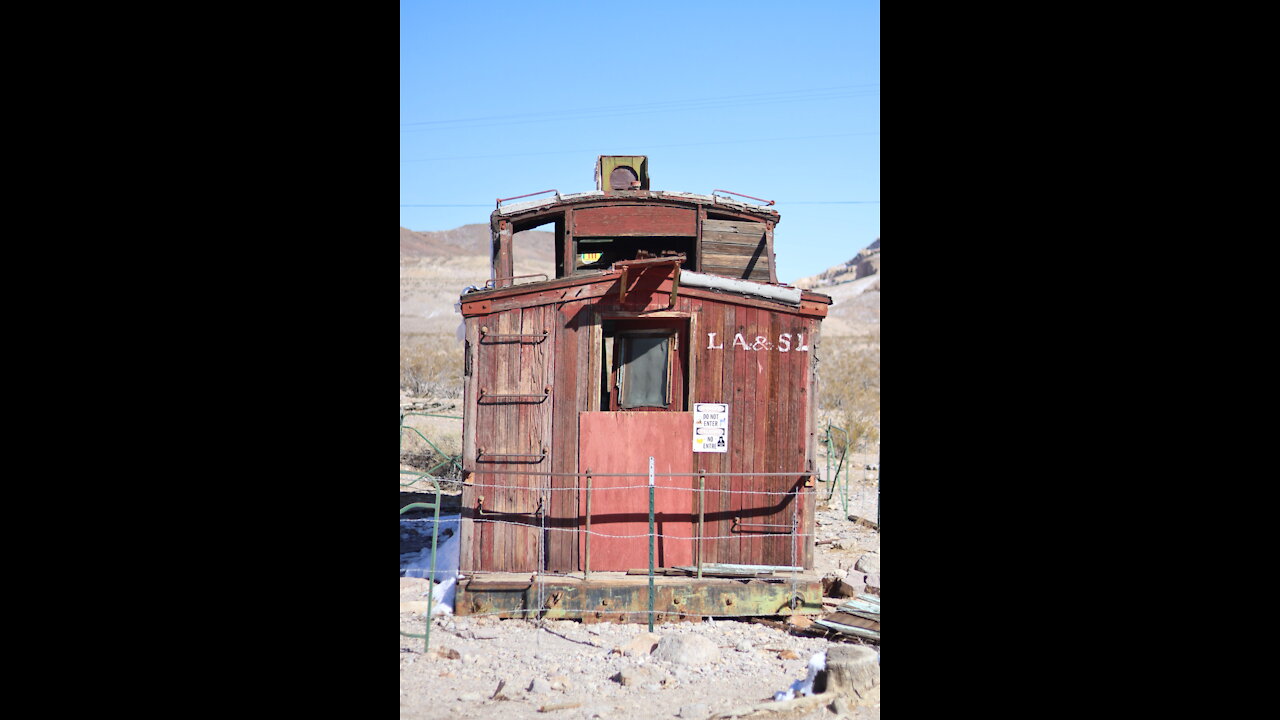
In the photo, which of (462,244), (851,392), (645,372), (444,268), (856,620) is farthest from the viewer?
(462,244)

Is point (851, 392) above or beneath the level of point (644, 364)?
beneath

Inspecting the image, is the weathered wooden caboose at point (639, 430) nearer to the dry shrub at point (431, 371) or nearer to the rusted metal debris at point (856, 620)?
the rusted metal debris at point (856, 620)

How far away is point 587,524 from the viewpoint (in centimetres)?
1092

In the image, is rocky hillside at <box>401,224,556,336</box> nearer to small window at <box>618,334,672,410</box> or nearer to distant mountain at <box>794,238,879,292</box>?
distant mountain at <box>794,238,879,292</box>

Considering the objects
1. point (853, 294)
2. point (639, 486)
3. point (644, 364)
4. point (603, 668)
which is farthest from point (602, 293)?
point (853, 294)

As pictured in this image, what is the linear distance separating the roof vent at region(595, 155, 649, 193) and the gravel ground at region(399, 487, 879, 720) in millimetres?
7751

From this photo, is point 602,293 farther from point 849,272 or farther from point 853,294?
point 849,272

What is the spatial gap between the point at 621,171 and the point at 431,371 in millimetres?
24413

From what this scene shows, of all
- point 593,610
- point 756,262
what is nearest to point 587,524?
point 593,610

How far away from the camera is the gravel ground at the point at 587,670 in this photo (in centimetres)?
770

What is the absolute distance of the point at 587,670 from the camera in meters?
8.73
